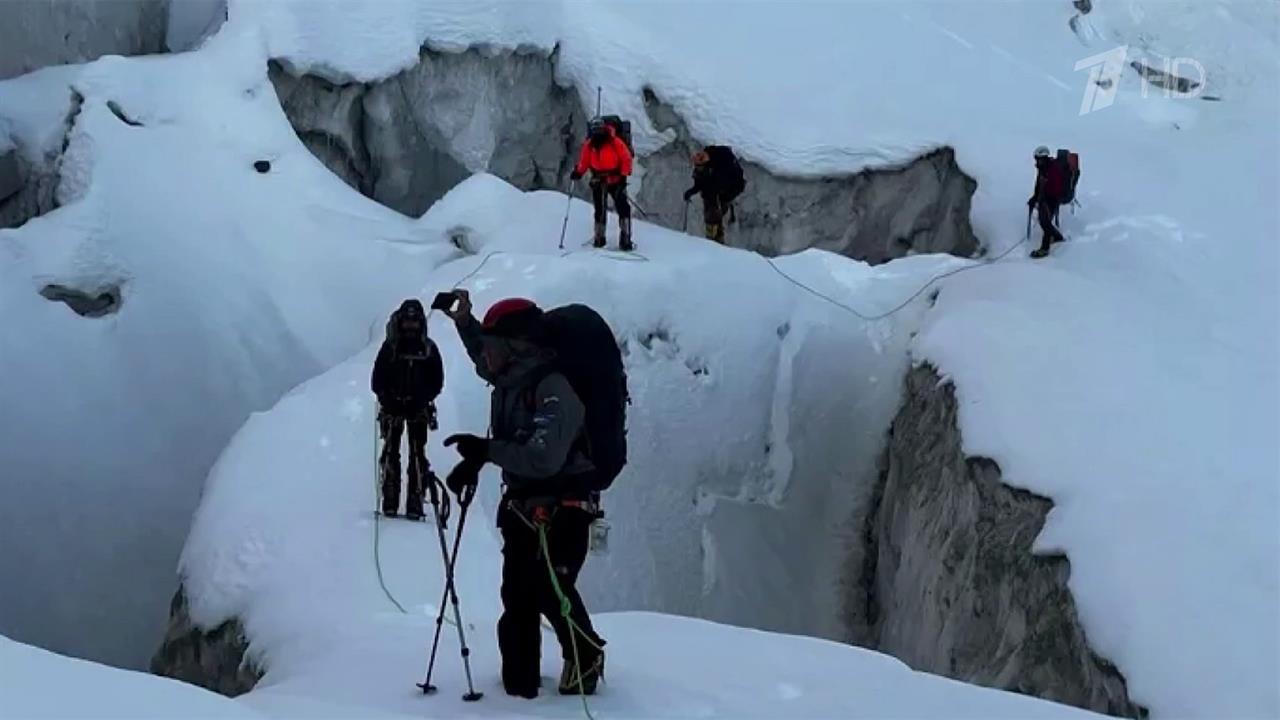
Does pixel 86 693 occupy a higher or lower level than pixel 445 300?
lower

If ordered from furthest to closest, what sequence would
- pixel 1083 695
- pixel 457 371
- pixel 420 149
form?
pixel 420 149
pixel 457 371
pixel 1083 695

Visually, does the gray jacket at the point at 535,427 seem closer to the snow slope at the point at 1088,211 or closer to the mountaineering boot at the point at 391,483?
the snow slope at the point at 1088,211

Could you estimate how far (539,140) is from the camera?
23844mm

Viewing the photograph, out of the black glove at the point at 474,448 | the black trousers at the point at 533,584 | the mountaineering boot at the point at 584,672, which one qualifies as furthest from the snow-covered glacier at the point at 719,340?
the black glove at the point at 474,448

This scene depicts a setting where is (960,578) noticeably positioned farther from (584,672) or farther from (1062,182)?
(1062,182)

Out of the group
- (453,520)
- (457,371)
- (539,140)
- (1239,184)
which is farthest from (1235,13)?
(453,520)

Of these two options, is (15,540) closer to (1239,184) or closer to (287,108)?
(287,108)

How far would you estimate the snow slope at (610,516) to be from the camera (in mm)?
7234

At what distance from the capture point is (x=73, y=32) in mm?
21547

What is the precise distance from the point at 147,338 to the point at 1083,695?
12.3 m

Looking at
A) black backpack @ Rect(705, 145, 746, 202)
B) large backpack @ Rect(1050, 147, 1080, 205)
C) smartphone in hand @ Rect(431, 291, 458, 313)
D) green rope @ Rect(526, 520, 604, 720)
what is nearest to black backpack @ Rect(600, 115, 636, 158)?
black backpack @ Rect(705, 145, 746, 202)

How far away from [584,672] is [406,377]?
469 centimetres

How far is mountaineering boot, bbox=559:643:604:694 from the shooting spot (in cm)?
665

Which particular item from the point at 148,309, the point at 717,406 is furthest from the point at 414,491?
the point at 148,309
